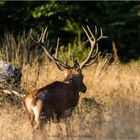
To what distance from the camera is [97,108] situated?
10859 mm

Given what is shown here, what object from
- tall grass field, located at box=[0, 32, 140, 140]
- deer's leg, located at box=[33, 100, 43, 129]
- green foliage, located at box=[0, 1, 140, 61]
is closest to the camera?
deer's leg, located at box=[33, 100, 43, 129]

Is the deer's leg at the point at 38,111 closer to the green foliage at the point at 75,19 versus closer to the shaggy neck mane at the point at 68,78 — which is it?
the shaggy neck mane at the point at 68,78

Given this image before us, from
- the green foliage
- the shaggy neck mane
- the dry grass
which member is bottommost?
the dry grass

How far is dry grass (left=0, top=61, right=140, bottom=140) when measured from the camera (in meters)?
9.59

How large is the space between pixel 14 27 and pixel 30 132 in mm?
12936

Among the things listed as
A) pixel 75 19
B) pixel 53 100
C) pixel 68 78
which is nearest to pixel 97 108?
pixel 68 78

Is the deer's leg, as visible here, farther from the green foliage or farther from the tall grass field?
the green foliage

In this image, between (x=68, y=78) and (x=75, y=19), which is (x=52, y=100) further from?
(x=75, y=19)

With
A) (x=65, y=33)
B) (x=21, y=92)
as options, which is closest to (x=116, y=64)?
(x=21, y=92)

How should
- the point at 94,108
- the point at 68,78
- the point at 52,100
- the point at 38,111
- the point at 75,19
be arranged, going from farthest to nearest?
the point at 75,19
the point at 94,108
the point at 68,78
the point at 52,100
the point at 38,111

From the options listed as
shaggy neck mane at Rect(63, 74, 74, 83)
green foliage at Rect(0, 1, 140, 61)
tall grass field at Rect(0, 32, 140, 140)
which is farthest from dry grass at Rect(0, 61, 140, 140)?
green foliage at Rect(0, 1, 140, 61)

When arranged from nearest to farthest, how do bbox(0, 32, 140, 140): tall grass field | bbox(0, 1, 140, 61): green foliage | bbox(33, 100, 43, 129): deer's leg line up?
1. bbox(33, 100, 43, 129): deer's leg
2. bbox(0, 32, 140, 140): tall grass field
3. bbox(0, 1, 140, 61): green foliage

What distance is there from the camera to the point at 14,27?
2203 cm

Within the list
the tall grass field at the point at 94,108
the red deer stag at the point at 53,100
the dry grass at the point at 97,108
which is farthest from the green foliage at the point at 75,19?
the red deer stag at the point at 53,100
